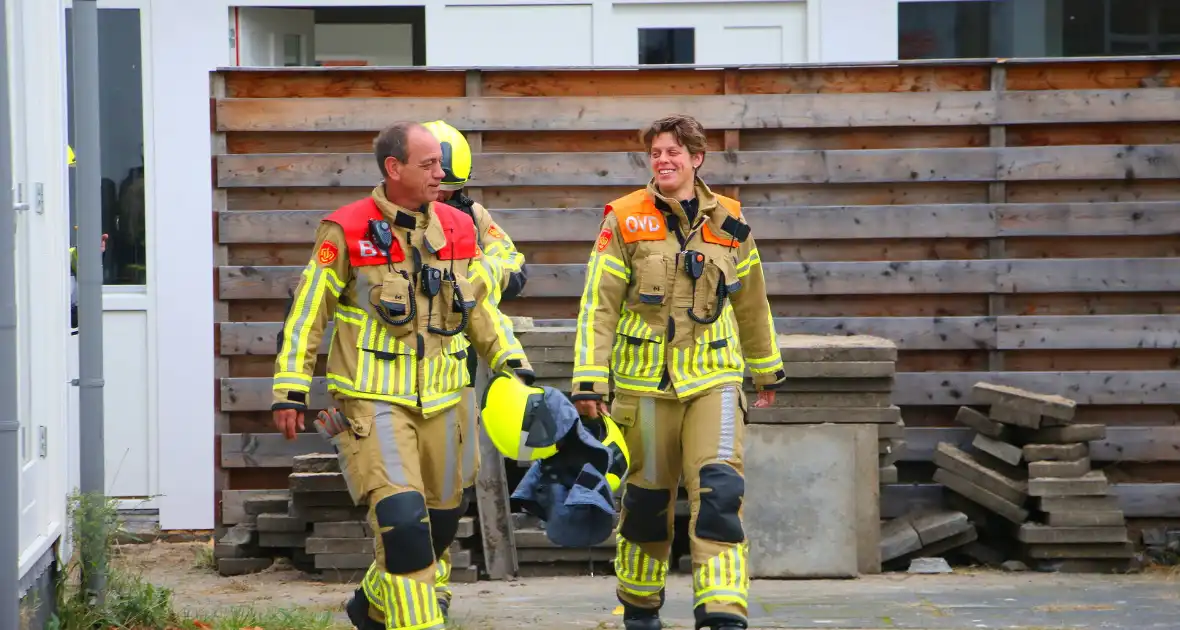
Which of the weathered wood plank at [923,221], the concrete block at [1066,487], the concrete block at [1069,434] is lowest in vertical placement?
the concrete block at [1066,487]

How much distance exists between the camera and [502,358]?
621 centimetres

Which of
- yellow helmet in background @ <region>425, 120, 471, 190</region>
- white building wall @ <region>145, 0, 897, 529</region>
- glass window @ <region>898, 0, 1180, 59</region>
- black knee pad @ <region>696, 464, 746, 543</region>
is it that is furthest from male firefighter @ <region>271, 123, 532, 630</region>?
glass window @ <region>898, 0, 1180, 59</region>

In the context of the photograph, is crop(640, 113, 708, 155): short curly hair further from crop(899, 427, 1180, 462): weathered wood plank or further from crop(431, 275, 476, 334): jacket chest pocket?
crop(899, 427, 1180, 462): weathered wood plank

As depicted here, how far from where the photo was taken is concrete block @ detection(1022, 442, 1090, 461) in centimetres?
872

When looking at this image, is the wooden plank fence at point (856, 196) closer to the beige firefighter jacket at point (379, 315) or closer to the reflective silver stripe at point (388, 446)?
the beige firefighter jacket at point (379, 315)

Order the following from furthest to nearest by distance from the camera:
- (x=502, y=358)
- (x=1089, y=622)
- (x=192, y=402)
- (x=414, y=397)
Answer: (x=192, y=402) → (x=1089, y=622) → (x=502, y=358) → (x=414, y=397)

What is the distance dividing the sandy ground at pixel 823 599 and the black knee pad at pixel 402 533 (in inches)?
63.8

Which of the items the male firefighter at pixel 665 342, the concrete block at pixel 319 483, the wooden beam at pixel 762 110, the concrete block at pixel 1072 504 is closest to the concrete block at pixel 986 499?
the concrete block at pixel 1072 504

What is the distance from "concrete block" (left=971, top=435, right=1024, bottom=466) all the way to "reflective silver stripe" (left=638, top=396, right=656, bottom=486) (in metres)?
3.08

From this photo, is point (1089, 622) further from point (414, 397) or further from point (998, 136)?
point (414, 397)

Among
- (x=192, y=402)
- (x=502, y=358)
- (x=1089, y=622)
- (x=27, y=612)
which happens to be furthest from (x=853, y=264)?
(x=27, y=612)

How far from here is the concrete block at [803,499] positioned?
336 inches

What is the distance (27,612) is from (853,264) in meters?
5.07

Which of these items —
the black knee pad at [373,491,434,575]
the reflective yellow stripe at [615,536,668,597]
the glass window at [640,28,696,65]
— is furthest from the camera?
the glass window at [640,28,696,65]
